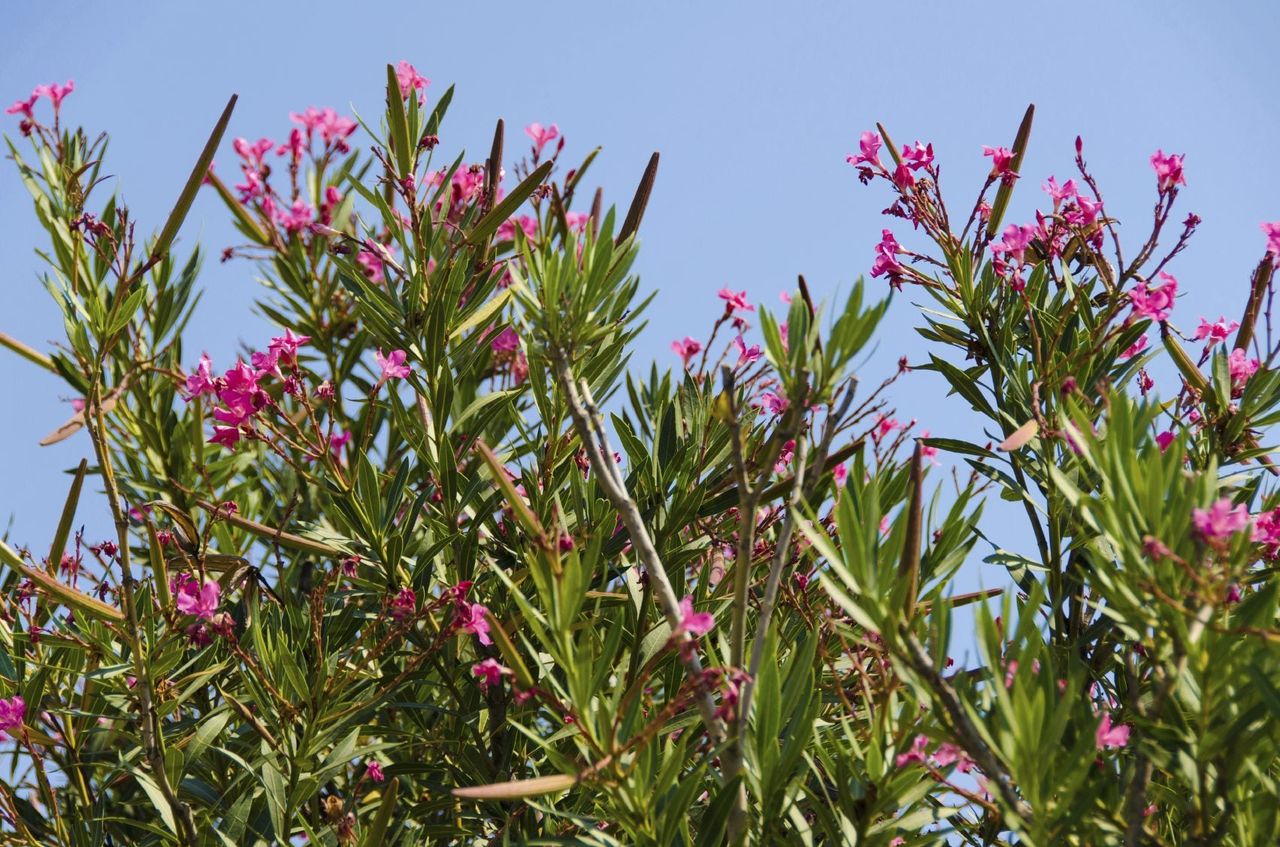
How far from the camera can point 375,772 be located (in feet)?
6.44

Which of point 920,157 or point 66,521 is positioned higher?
point 920,157

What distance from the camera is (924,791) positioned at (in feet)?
4.32

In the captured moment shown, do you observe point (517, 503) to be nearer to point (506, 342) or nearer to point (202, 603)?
point (202, 603)

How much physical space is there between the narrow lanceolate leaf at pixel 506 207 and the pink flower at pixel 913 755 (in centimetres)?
96

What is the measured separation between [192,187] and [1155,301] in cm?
146

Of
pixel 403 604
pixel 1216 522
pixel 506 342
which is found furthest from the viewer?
pixel 506 342

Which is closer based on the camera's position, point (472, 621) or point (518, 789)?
point (518, 789)

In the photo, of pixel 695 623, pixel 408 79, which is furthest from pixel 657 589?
pixel 408 79

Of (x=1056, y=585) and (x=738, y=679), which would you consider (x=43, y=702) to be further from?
(x=1056, y=585)

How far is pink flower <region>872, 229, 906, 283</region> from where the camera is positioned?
1.94m

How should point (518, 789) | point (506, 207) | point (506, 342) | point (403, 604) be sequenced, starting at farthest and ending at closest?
point (506, 342) < point (506, 207) < point (403, 604) < point (518, 789)

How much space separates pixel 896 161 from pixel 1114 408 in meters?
0.94

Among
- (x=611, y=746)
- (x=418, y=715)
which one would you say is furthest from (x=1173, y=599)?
(x=418, y=715)

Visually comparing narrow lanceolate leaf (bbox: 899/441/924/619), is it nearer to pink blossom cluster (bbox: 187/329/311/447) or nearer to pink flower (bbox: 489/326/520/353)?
pink blossom cluster (bbox: 187/329/311/447)
